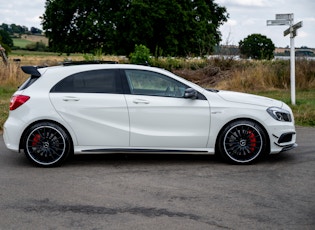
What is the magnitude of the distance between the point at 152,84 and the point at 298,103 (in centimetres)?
800

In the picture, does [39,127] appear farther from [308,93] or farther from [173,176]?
[308,93]

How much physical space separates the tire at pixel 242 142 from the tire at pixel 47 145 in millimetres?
2251

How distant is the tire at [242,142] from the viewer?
325 inches

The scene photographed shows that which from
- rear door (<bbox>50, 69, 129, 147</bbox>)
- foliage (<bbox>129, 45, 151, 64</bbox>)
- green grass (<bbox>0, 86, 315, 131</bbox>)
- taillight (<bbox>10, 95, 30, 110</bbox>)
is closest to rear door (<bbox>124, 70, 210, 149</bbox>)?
rear door (<bbox>50, 69, 129, 147</bbox>)

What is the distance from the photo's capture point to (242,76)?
2041 cm

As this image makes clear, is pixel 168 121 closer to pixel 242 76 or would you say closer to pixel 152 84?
pixel 152 84

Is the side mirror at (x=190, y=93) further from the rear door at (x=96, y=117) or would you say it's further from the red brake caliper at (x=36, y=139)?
the red brake caliper at (x=36, y=139)

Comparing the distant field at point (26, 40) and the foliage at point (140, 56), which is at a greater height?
the distant field at point (26, 40)

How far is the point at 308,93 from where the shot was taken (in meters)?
18.9

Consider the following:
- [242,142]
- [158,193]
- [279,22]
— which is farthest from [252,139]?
[279,22]

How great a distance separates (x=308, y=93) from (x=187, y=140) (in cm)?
1157

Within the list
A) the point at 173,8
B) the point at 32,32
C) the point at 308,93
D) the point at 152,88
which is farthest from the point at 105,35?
the point at 32,32

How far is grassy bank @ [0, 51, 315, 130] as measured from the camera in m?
18.8

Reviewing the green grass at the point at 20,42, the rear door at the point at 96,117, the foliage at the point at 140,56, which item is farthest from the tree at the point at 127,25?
the green grass at the point at 20,42
